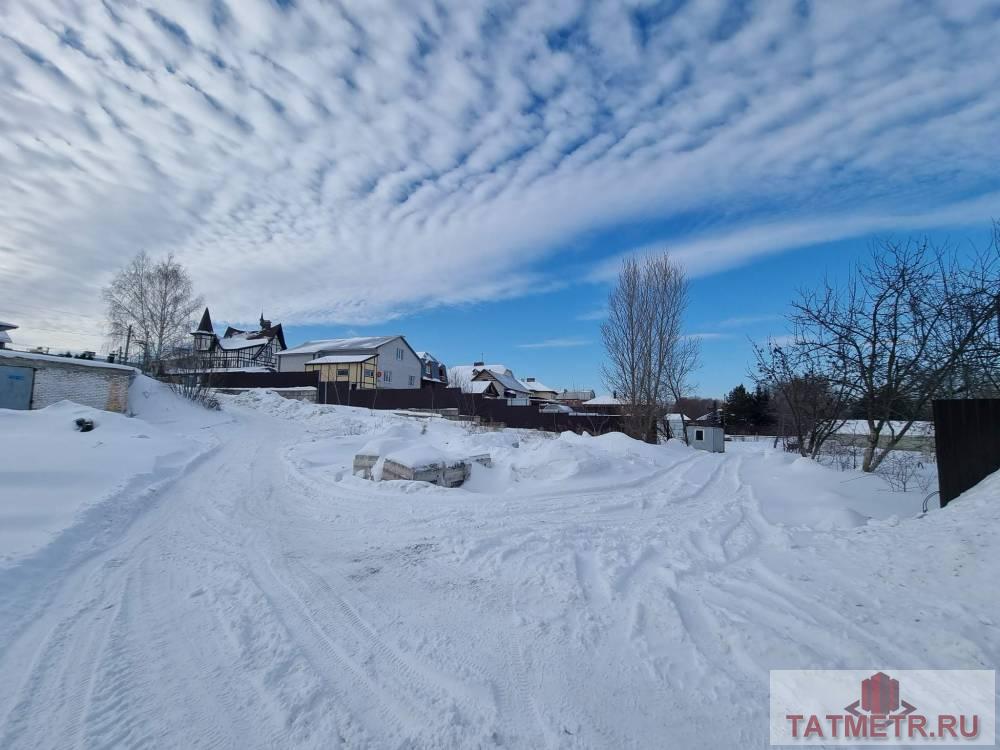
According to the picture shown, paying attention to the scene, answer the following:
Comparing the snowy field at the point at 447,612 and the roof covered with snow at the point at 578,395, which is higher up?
the roof covered with snow at the point at 578,395

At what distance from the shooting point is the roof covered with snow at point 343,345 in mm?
43069

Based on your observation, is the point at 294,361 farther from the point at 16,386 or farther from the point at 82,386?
the point at 16,386

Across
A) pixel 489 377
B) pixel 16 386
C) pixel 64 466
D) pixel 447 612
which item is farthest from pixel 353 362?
pixel 447 612

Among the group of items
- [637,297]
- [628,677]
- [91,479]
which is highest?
[637,297]

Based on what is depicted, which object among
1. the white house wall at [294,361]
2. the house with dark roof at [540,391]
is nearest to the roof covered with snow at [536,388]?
the house with dark roof at [540,391]

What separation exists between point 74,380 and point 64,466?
14.8 metres

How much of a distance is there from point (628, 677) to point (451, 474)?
19.6 feet

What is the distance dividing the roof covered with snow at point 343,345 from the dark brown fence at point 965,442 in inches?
1603

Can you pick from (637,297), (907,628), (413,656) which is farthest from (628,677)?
(637,297)

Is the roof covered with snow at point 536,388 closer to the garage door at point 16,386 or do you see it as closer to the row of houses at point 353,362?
the row of houses at point 353,362

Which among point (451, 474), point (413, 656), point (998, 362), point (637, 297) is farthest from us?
point (637, 297)

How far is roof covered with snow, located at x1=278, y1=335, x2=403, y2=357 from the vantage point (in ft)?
141

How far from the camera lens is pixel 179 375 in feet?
79.2

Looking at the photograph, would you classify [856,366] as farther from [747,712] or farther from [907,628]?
[747,712]
